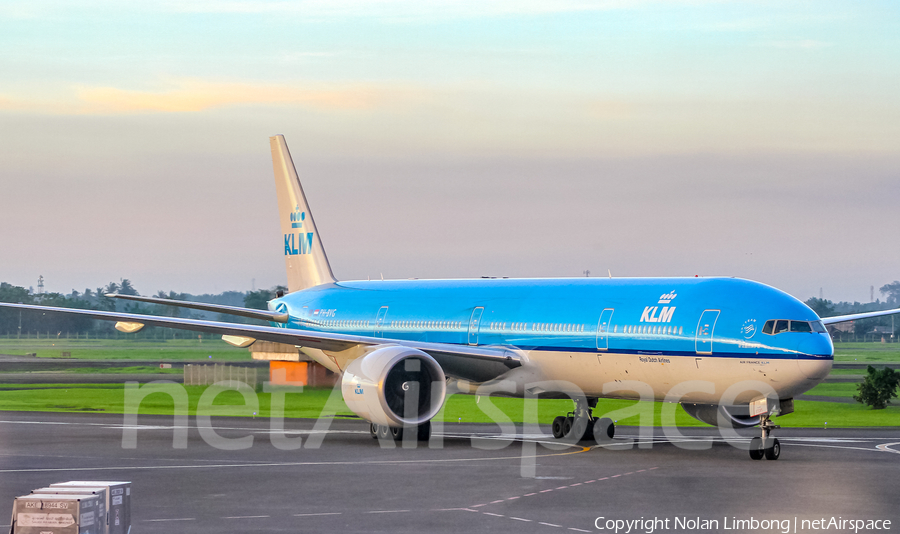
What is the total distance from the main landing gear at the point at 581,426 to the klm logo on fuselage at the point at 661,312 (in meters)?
3.89

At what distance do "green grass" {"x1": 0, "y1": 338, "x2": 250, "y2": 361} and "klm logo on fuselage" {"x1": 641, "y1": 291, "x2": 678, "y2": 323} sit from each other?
41.8 m

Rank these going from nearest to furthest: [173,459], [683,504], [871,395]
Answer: [683,504]
[173,459]
[871,395]

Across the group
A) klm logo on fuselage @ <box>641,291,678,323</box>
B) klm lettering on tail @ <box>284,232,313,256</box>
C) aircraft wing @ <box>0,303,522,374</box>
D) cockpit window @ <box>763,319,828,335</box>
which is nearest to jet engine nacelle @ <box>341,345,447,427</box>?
aircraft wing @ <box>0,303,522,374</box>

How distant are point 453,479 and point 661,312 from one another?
682 centimetres

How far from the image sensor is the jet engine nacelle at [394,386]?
Result: 985 inches

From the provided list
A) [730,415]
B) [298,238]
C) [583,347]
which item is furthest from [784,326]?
[298,238]

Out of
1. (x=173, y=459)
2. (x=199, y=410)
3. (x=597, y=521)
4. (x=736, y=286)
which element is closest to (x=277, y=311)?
(x=199, y=410)

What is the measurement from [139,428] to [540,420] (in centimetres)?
1171

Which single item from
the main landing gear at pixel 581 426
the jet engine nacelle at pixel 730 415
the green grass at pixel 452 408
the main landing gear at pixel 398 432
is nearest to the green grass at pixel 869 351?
the green grass at pixel 452 408

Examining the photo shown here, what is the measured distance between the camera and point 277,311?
38188 millimetres

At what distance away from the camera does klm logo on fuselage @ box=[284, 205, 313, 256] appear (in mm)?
38562

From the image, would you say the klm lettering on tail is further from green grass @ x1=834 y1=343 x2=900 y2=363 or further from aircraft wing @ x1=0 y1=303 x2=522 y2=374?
green grass @ x1=834 y1=343 x2=900 y2=363

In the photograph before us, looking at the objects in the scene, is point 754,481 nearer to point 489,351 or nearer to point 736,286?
point 736,286

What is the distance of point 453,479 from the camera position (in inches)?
788
